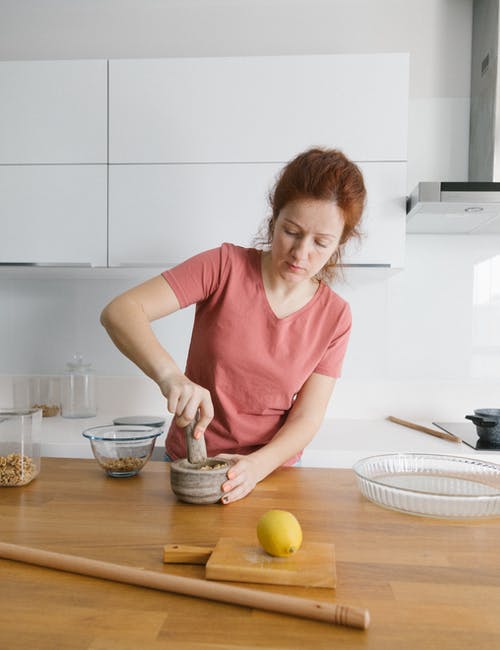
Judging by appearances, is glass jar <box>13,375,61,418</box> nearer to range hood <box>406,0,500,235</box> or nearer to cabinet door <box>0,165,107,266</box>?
cabinet door <box>0,165,107,266</box>

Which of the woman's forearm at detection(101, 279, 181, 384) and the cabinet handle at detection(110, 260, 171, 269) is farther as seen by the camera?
the cabinet handle at detection(110, 260, 171, 269)

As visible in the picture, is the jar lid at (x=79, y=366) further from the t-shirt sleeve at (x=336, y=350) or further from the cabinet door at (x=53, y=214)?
the t-shirt sleeve at (x=336, y=350)

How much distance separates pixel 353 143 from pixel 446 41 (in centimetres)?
75

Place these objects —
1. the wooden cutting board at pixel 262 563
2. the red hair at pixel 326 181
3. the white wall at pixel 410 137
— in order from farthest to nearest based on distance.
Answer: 1. the white wall at pixel 410 137
2. the red hair at pixel 326 181
3. the wooden cutting board at pixel 262 563

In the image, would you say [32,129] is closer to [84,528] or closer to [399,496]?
[84,528]

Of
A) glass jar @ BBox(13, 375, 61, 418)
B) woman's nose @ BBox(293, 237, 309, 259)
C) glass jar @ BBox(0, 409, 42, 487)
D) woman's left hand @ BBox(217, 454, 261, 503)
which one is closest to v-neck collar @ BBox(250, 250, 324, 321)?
woman's nose @ BBox(293, 237, 309, 259)

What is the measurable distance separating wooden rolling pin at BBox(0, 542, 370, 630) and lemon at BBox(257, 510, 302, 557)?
0.10 m

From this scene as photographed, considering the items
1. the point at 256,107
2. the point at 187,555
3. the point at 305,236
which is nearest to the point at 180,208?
the point at 256,107

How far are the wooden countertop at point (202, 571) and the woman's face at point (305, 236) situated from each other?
0.48 m

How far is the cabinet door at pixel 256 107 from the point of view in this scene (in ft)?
6.87

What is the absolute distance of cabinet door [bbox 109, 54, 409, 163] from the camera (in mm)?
2094

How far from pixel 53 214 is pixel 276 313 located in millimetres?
1151

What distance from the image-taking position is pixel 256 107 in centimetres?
212

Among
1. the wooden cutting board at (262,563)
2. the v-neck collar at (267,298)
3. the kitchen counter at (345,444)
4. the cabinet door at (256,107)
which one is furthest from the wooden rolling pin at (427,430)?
the wooden cutting board at (262,563)
